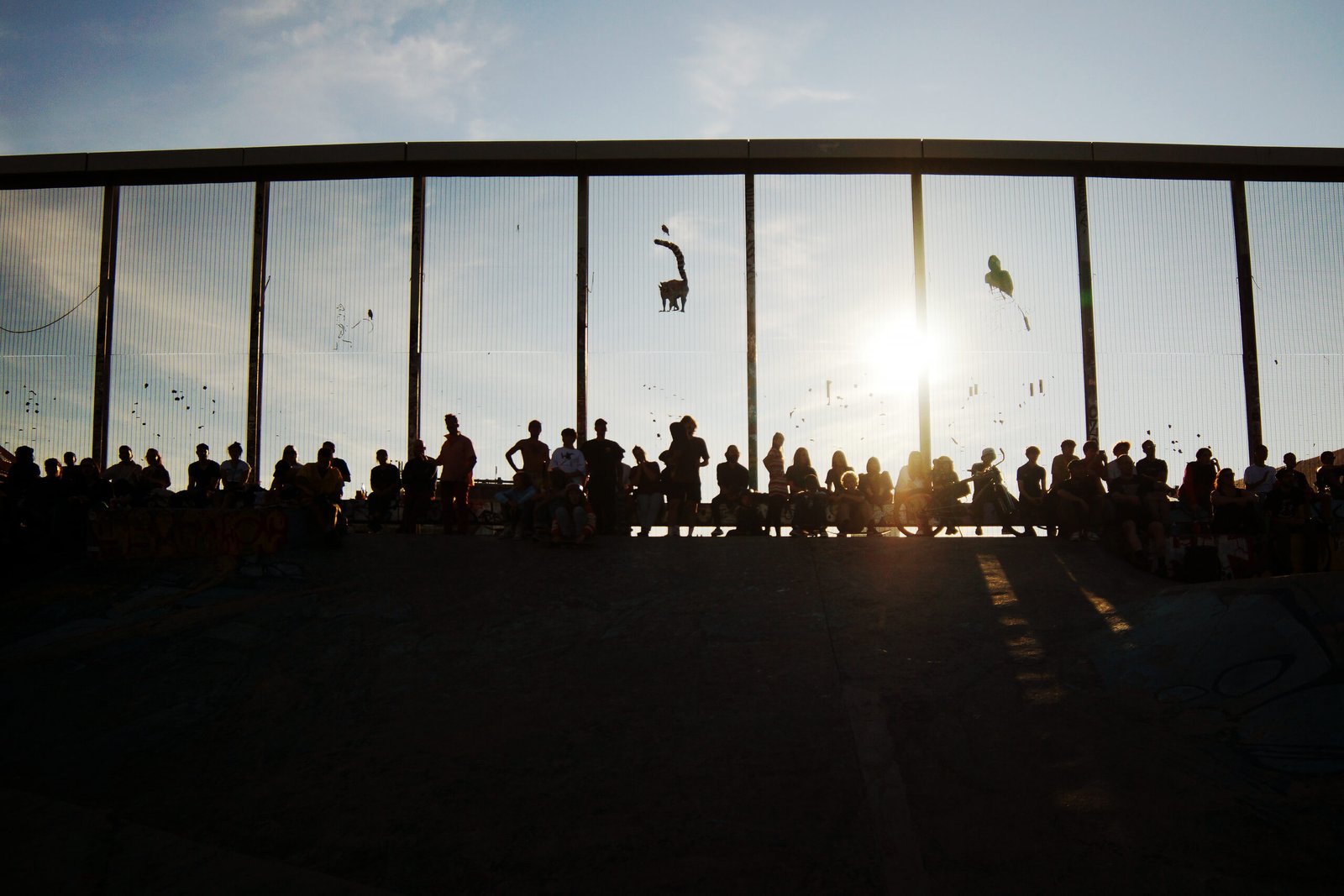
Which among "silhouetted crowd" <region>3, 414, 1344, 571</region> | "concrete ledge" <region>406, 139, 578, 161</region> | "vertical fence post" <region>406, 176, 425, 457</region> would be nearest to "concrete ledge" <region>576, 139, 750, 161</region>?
"concrete ledge" <region>406, 139, 578, 161</region>

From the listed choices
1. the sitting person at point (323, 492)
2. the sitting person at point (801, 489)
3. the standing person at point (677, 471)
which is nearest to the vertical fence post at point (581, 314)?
the standing person at point (677, 471)

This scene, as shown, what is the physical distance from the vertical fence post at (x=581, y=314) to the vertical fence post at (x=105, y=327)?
763 cm

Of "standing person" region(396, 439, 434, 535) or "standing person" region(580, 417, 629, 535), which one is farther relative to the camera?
"standing person" region(396, 439, 434, 535)

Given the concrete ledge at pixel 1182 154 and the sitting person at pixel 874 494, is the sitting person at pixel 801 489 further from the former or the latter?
the concrete ledge at pixel 1182 154

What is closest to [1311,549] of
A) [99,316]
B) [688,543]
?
[688,543]

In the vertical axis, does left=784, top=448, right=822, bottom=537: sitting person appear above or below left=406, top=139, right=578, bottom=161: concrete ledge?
below

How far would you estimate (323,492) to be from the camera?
1264 centimetres

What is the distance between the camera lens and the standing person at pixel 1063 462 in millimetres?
13375

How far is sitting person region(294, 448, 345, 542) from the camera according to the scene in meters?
12.4

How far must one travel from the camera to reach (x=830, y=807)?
6.16 metres

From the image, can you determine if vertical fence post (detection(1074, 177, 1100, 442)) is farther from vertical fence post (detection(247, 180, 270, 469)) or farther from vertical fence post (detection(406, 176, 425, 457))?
vertical fence post (detection(247, 180, 270, 469))

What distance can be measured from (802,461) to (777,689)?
240 inches

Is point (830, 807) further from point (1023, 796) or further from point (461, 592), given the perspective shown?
point (461, 592)

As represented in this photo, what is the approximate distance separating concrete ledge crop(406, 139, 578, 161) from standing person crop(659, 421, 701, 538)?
5.80 m
